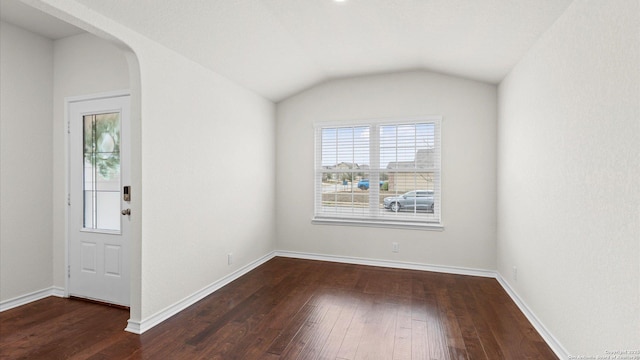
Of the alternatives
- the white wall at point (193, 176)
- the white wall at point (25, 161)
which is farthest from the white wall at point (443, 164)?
the white wall at point (25, 161)

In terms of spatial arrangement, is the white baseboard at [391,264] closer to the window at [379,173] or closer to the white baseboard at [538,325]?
the white baseboard at [538,325]

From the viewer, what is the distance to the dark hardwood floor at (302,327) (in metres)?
2.16

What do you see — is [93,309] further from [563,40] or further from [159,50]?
[563,40]

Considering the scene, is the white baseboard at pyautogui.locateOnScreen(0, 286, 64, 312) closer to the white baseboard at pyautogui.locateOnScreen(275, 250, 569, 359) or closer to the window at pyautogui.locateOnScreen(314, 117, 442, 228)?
the white baseboard at pyautogui.locateOnScreen(275, 250, 569, 359)

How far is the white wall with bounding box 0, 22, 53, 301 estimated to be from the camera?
2.86 m

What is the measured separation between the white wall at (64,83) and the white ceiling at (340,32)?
1030 millimetres

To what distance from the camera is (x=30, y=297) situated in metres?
3.02

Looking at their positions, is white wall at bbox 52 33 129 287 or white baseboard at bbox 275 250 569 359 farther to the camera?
white wall at bbox 52 33 129 287

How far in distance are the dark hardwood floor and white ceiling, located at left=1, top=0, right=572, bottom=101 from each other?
2478 millimetres

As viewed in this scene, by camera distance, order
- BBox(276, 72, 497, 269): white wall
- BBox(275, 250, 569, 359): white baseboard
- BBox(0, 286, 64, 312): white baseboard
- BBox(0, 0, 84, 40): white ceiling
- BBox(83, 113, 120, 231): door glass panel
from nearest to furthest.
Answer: BBox(275, 250, 569, 359): white baseboard < BBox(0, 0, 84, 40): white ceiling < BBox(0, 286, 64, 312): white baseboard < BBox(83, 113, 120, 231): door glass panel < BBox(276, 72, 497, 269): white wall

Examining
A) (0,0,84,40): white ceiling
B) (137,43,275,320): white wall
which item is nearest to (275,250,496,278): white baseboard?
(137,43,275,320): white wall

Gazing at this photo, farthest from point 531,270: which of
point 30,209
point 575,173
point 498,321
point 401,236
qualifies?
point 30,209

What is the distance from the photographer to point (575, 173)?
1.93 metres

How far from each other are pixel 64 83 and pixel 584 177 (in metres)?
4.78
